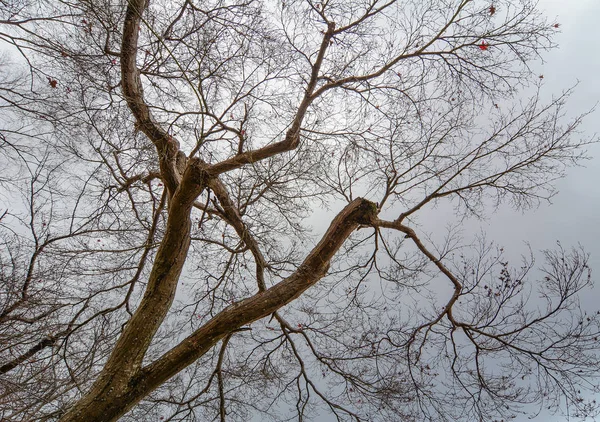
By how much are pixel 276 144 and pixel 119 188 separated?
269 cm

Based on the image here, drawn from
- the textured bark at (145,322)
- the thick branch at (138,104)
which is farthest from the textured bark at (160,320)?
the thick branch at (138,104)

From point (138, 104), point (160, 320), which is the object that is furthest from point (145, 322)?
point (138, 104)

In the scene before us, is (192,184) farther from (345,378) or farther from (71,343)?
(345,378)

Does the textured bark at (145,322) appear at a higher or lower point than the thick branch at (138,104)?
lower

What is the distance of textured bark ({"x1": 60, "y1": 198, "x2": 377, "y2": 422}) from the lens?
3463mm

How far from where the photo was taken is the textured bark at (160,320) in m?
3.46

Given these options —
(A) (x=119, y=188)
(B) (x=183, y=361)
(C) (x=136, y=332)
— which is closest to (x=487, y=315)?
(B) (x=183, y=361)

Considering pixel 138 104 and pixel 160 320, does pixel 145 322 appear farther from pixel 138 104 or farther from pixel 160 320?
pixel 138 104

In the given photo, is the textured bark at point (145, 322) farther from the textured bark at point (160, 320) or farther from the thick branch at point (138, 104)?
the thick branch at point (138, 104)

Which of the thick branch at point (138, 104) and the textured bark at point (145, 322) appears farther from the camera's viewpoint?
the thick branch at point (138, 104)

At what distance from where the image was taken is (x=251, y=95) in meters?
4.27

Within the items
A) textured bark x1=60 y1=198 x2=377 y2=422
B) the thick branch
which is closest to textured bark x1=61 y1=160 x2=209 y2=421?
textured bark x1=60 y1=198 x2=377 y2=422

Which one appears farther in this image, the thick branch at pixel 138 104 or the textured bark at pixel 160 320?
the thick branch at pixel 138 104

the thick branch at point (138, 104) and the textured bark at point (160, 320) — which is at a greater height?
the thick branch at point (138, 104)
